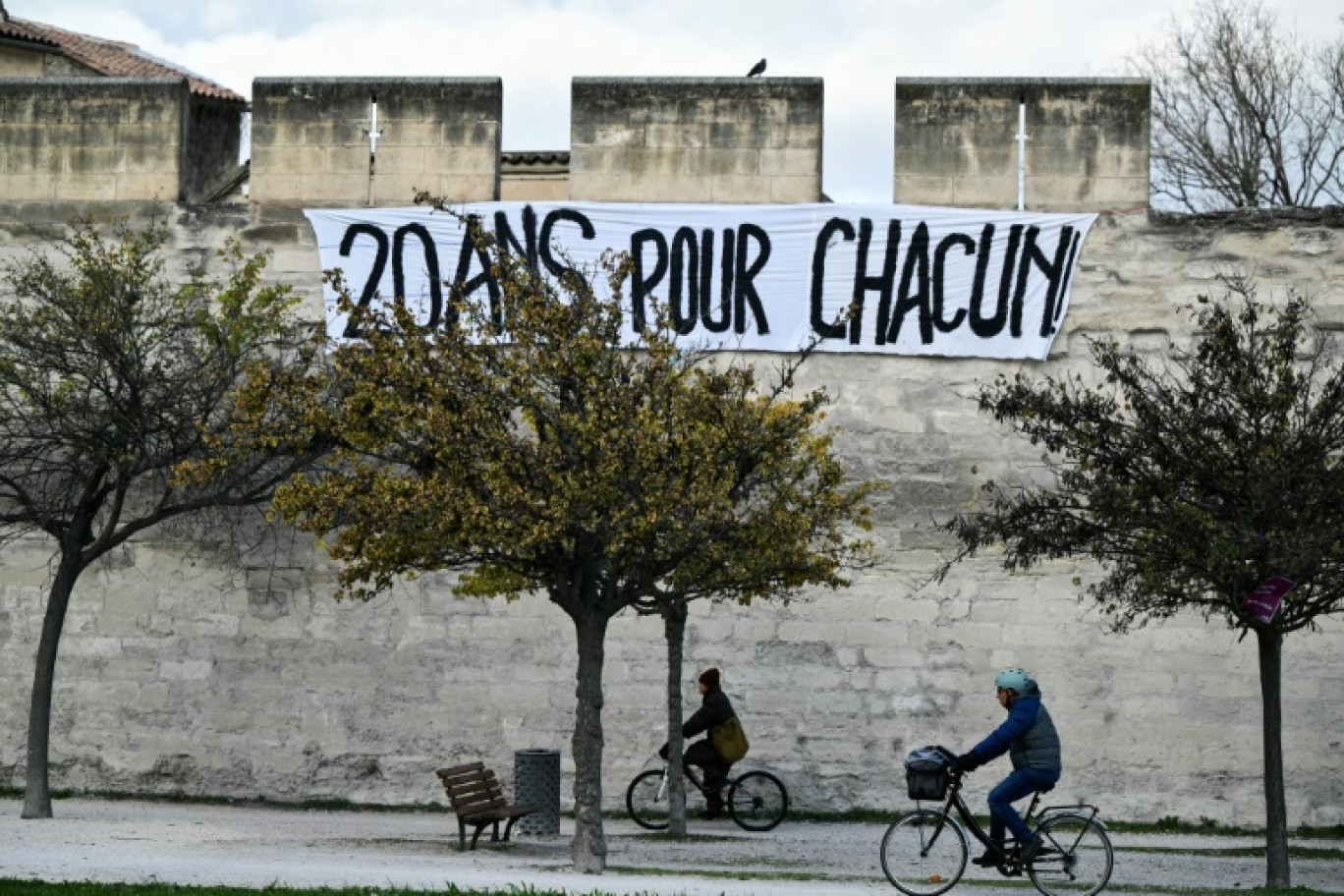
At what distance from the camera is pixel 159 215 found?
57.4 ft

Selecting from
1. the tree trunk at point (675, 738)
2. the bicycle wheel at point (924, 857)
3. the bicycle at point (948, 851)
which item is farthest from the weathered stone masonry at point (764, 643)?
the bicycle wheel at point (924, 857)

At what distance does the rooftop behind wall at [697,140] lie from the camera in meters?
16.9

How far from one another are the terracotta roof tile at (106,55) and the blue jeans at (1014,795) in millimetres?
19711

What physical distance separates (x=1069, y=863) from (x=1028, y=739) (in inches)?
29.1

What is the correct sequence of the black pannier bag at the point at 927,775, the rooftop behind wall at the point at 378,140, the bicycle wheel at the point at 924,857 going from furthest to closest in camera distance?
the rooftop behind wall at the point at 378,140
the black pannier bag at the point at 927,775
the bicycle wheel at the point at 924,857

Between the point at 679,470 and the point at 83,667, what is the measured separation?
7219 millimetres

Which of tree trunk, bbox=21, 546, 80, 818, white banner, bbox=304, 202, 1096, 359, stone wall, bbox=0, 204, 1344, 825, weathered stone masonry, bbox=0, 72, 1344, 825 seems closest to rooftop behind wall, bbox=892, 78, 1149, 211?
weathered stone masonry, bbox=0, 72, 1344, 825

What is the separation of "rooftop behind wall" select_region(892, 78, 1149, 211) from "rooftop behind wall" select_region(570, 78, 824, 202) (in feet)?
2.85

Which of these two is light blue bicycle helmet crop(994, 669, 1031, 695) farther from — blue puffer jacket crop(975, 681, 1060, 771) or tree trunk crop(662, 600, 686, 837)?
tree trunk crop(662, 600, 686, 837)

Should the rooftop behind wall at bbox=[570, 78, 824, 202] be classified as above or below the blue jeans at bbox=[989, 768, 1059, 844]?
above

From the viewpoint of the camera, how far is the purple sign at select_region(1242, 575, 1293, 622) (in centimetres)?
1224

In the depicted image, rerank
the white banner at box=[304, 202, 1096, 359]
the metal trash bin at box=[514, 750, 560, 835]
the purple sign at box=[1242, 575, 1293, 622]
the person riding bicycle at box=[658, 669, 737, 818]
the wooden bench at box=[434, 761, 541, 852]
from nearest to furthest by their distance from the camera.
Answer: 1. the purple sign at box=[1242, 575, 1293, 622]
2. the wooden bench at box=[434, 761, 541, 852]
3. the metal trash bin at box=[514, 750, 560, 835]
4. the person riding bicycle at box=[658, 669, 737, 818]
5. the white banner at box=[304, 202, 1096, 359]

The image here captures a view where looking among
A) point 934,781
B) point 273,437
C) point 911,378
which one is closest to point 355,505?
point 273,437

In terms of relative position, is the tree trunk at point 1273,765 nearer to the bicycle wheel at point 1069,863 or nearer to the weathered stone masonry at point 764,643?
the bicycle wheel at point 1069,863
